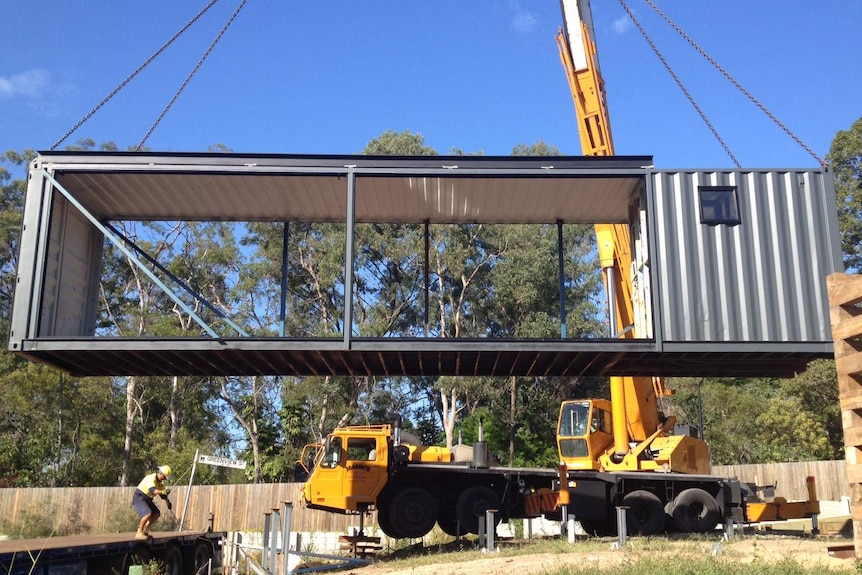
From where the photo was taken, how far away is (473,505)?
718 inches

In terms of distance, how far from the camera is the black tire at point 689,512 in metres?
18.9

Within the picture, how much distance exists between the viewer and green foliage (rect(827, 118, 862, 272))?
4469cm

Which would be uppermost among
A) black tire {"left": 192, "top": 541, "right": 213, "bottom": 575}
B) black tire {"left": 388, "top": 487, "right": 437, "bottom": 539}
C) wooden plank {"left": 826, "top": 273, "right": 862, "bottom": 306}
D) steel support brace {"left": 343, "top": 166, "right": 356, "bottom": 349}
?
steel support brace {"left": 343, "top": 166, "right": 356, "bottom": 349}

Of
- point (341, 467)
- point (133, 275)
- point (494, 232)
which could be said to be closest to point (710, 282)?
point (341, 467)

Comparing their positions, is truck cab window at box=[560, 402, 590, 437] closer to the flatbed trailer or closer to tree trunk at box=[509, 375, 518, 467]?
the flatbed trailer

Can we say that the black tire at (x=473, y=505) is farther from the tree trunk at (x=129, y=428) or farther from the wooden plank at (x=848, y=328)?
the tree trunk at (x=129, y=428)

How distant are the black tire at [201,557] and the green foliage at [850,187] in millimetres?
38330

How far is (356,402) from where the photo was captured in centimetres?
4306

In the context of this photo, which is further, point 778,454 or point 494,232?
point 494,232

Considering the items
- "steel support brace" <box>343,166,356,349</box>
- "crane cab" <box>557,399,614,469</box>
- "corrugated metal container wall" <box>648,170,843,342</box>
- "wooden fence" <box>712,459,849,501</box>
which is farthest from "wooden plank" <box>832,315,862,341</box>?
"wooden fence" <box>712,459,849,501</box>

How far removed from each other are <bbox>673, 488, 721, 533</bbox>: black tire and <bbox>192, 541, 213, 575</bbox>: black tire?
33.7ft

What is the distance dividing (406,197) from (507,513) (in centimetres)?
790

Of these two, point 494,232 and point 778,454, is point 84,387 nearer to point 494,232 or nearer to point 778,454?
point 494,232

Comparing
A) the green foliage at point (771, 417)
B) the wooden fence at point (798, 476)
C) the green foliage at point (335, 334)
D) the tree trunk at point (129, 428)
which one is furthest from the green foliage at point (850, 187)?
the tree trunk at point (129, 428)
